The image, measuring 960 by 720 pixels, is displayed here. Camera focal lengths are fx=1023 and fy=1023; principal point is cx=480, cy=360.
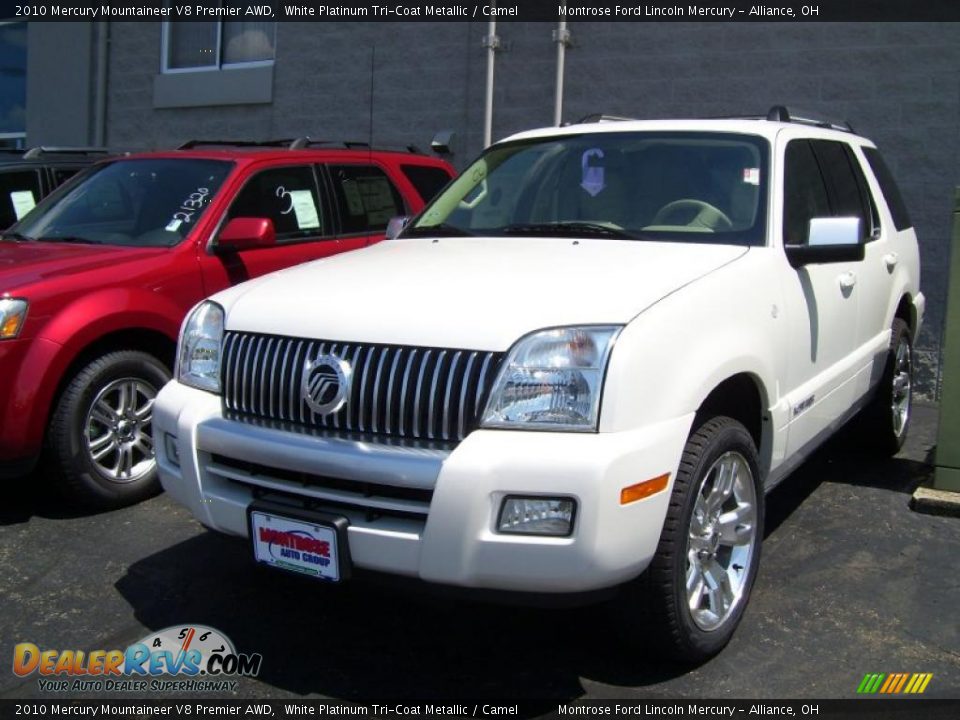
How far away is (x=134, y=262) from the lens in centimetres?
509

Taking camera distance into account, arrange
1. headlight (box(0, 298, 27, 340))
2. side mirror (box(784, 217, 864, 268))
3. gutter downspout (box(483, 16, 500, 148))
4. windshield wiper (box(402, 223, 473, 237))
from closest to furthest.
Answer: side mirror (box(784, 217, 864, 268)) < windshield wiper (box(402, 223, 473, 237)) < headlight (box(0, 298, 27, 340)) < gutter downspout (box(483, 16, 500, 148))

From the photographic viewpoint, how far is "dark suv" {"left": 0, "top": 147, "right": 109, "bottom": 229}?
6.86 m

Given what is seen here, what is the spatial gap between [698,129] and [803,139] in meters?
0.55

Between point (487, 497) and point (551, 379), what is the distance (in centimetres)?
39

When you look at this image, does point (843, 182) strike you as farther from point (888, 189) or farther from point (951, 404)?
point (951, 404)

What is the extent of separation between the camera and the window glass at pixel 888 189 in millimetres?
5547

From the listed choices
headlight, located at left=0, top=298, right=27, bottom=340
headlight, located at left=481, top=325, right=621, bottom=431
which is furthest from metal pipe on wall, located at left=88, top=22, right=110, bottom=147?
headlight, located at left=481, top=325, right=621, bottom=431

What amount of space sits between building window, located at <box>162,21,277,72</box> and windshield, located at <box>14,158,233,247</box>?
5070 mm

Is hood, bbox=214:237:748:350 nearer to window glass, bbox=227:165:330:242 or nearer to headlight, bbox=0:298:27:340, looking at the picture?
headlight, bbox=0:298:27:340

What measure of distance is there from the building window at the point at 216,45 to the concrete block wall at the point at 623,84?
0.18m

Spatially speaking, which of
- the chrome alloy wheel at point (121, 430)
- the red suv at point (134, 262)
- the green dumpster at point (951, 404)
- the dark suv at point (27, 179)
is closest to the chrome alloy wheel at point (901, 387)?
the green dumpster at point (951, 404)

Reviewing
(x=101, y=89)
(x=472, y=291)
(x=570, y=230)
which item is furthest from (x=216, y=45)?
(x=472, y=291)

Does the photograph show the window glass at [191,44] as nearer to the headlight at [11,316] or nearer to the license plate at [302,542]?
the headlight at [11,316]

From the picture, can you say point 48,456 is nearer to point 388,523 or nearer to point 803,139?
point 388,523
